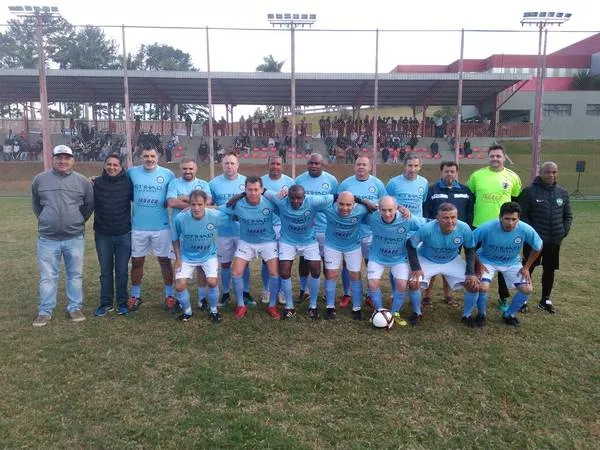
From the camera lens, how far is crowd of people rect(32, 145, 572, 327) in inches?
222

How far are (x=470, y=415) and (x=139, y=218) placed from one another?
Result: 173 inches

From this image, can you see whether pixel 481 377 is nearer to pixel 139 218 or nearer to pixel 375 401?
pixel 375 401

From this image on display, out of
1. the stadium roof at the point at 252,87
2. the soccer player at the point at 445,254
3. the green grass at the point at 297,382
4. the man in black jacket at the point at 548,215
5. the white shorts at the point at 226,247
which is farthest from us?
the stadium roof at the point at 252,87

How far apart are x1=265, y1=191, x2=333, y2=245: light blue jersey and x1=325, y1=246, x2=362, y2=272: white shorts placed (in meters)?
0.30

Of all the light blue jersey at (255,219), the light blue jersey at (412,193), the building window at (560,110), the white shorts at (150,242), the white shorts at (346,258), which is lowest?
the white shorts at (346,258)

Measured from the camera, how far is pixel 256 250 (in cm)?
609

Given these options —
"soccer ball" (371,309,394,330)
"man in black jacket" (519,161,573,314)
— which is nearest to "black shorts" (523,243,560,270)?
"man in black jacket" (519,161,573,314)

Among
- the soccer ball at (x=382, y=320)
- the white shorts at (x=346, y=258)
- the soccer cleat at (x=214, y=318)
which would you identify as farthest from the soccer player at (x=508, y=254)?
the soccer cleat at (x=214, y=318)

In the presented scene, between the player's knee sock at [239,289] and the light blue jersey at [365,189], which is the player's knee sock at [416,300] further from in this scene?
the player's knee sock at [239,289]

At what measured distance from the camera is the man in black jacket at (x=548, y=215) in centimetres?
619

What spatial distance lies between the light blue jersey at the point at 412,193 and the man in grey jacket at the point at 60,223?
3926 mm

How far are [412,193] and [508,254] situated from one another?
1.41 m

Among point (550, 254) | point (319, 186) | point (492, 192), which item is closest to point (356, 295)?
point (319, 186)

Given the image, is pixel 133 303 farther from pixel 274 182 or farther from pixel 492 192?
pixel 492 192
